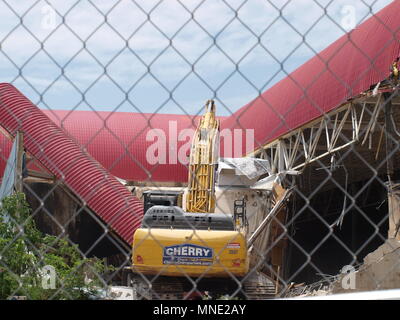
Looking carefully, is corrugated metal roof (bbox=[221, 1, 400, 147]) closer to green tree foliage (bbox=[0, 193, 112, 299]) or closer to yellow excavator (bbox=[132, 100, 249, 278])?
yellow excavator (bbox=[132, 100, 249, 278])

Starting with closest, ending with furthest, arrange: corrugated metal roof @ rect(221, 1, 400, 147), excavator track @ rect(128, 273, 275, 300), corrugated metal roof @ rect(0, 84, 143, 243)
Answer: excavator track @ rect(128, 273, 275, 300) → corrugated metal roof @ rect(221, 1, 400, 147) → corrugated metal roof @ rect(0, 84, 143, 243)

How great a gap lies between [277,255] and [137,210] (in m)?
3.24

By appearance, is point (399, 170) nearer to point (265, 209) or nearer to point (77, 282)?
point (265, 209)

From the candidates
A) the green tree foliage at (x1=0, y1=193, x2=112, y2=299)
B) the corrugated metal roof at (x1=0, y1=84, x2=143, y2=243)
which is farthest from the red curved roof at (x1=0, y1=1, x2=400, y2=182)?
the green tree foliage at (x1=0, y1=193, x2=112, y2=299)

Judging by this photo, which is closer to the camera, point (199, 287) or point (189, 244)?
point (189, 244)

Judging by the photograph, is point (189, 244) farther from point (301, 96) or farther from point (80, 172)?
point (80, 172)

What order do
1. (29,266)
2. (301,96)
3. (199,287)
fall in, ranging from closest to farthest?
1. (29,266)
2. (199,287)
3. (301,96)

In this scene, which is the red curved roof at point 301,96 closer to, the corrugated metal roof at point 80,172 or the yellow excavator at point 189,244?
the corrugated metal roof at point 80,172

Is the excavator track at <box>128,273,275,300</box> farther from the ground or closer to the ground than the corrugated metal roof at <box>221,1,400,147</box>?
closer to the ground

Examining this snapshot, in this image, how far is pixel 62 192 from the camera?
17.0 meters

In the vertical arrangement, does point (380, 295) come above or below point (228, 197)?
below

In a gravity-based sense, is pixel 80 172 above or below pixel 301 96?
below

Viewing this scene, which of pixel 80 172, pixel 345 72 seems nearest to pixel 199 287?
pixel 80 172
